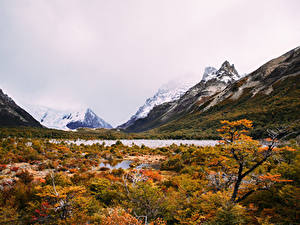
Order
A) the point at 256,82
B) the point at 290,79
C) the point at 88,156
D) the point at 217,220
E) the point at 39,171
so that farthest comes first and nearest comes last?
1. the point at 256,82
2. the point at 290,79
3. the point at 88,156
4. the point at 39,171
5. the point at 217,220

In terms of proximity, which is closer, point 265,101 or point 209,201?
point 209,201

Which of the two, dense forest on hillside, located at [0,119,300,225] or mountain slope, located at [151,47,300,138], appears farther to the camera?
mountain slope, located at [151,47,300,138]

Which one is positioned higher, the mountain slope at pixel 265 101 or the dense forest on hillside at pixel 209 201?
the mountain slope at pixel 265 101

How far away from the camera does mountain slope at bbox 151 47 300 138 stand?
39688 mm

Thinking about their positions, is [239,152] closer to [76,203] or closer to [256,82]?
[76,203]

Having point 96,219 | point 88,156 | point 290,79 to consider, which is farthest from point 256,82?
point 96,219

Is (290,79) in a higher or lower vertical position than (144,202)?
higher

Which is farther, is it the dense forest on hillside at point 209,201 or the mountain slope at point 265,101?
the mountain slope at point 265,101

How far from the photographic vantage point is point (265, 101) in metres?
56.7

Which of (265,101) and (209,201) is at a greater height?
(265,101)

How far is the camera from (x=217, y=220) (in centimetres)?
385

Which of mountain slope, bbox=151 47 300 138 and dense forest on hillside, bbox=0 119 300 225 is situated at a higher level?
mountain slope, bbox=151 47 300 138

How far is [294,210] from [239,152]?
2017mm

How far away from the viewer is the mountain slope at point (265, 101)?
39.7m
